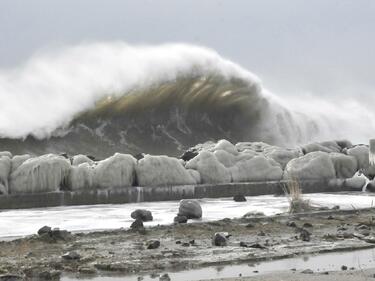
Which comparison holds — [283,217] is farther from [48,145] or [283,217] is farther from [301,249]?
[48,145]

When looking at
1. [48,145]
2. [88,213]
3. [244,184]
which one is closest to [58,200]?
[88,213]

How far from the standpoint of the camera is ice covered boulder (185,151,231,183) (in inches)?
619

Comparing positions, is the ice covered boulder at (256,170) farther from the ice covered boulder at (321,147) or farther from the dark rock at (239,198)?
Answer: the ice covered boulder at (321,147)

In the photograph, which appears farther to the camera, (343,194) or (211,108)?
(211,108)

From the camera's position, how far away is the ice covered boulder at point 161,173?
48.4ft

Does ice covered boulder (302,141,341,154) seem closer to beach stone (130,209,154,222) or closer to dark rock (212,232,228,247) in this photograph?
beach stone (130,209,154,222)

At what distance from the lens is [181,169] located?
15.2 meters

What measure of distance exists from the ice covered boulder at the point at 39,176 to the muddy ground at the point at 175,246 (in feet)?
17.0

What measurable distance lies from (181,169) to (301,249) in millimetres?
7873

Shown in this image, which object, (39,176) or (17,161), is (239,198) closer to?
(39,176)

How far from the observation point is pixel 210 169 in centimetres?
1580

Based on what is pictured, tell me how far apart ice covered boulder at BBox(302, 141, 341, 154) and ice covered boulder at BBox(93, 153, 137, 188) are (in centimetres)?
823

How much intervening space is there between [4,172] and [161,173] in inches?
140

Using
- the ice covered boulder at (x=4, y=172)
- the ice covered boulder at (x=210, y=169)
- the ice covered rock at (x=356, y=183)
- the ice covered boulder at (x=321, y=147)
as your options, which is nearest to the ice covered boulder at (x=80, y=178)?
the ice covered boulder at (x=4, y=172)
